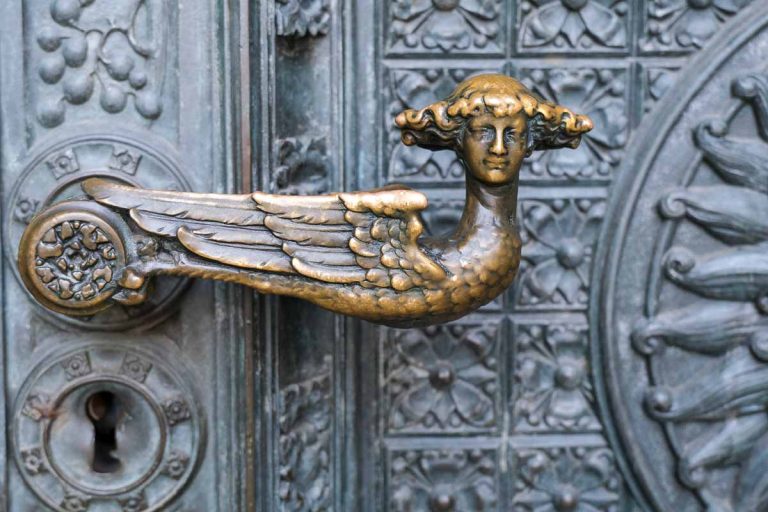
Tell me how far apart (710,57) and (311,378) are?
41 centimetres

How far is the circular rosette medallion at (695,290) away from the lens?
814 mm

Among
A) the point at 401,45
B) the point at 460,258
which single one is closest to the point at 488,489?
the point at 460,258

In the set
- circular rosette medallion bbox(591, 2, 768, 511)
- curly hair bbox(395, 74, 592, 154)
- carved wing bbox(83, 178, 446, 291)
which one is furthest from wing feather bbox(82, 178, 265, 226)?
circular rosette medallion bbox(591, 2, 768, 511)

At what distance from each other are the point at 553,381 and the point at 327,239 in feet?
0.95

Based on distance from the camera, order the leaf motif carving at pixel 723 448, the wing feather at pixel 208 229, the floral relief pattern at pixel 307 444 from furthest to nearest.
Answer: the leaf motif carving at pixel 723 448
the floral relief pattern at pixel 307 444
the wing feather at pixel 208 229

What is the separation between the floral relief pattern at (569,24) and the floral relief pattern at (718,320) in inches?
4.3

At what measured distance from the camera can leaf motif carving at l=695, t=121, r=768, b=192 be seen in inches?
32.0

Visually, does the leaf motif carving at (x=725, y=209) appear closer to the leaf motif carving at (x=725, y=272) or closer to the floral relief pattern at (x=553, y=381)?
the leaf motif carving at (x=725, y=272)

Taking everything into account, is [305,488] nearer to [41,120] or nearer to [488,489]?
[488,489]

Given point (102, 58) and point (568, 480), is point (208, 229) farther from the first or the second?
point (568, 480)

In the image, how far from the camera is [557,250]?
0.83m

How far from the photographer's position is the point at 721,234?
0.82m

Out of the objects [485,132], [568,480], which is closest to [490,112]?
[485,132]

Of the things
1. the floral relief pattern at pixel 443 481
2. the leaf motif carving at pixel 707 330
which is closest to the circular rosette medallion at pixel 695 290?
the leaf motif carving at pixel 707 330
